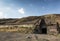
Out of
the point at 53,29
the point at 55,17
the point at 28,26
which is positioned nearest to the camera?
the point at 53,29

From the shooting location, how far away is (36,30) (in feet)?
60.4

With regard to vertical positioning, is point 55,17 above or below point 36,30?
above

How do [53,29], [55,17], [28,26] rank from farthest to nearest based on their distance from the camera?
[55,17]
[28,26]
[53,29]

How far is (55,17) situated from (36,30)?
6.01 m

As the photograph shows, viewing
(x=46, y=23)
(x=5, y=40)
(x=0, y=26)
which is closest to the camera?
(x=5, y=40)

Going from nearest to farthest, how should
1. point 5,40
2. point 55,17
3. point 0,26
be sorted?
point 5,40 → point 0,26 → point 55,17

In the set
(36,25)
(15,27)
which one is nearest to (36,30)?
(36,25)

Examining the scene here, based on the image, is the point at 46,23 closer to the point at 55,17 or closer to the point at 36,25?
the point at 36,25

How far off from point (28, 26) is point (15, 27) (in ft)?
6.03

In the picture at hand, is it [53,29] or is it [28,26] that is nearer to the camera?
[53,29]

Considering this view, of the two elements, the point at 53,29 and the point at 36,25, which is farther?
the point at 36,25

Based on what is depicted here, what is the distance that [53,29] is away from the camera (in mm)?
16562

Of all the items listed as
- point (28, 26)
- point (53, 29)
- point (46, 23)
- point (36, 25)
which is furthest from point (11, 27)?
point (53, 29)

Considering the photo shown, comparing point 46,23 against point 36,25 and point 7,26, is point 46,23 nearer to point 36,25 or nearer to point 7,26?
point 36,25
